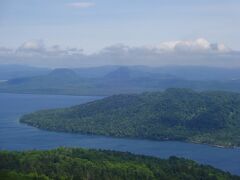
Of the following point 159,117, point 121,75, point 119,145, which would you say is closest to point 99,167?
point 119,145

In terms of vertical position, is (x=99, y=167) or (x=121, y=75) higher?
(x=121, y=75)

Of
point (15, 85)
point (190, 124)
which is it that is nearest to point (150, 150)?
point (190, 124)

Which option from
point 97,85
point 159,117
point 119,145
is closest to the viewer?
point 119,145

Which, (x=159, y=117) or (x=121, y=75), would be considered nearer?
(x=159, y=117)

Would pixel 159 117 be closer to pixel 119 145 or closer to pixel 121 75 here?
pixel 119 145

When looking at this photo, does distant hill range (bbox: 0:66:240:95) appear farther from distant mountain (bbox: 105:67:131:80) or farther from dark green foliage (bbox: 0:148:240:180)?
dark green foliage (bbox: 0:148:240:180)

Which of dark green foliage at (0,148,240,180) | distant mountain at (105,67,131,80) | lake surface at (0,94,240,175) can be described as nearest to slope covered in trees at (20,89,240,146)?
lake surface at (0,94,240,175)
